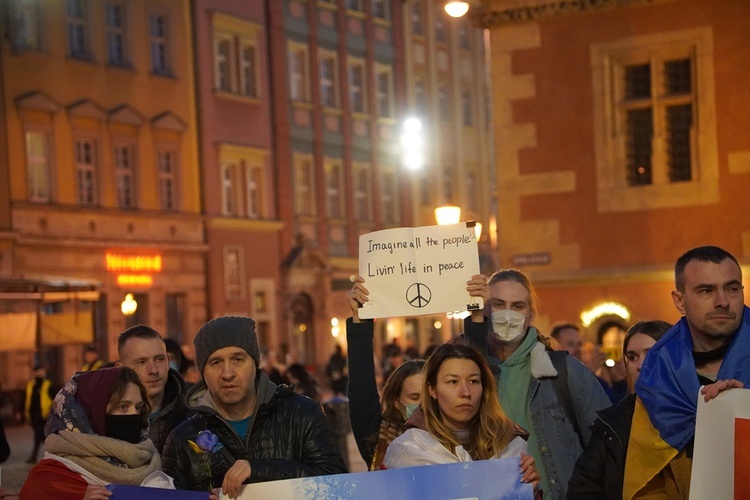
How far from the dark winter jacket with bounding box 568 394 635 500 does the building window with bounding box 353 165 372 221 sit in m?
45.9

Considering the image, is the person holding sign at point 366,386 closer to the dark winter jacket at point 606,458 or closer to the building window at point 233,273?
the dark winter jacket at point 606,458

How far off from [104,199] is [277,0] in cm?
1078

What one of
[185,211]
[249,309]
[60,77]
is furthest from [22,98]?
[249,309]

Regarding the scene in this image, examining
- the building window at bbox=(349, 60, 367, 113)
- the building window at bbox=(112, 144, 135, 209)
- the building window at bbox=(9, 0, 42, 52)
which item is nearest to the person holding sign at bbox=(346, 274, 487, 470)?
the building window at bbox=(9, 0, 42, 52)

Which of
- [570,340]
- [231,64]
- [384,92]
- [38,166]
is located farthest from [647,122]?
[384,92]

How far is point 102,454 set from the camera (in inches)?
218

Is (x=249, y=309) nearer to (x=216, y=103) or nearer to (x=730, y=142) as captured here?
(x=216, y=103)

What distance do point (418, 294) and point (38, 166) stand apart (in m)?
31.7

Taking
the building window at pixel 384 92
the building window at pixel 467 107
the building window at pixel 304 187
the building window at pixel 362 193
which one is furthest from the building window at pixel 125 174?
the building window at pixel 467 107

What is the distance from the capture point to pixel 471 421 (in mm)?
5230

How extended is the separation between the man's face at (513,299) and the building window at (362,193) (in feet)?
146

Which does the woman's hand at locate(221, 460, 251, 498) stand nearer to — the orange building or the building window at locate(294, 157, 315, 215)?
the orange building

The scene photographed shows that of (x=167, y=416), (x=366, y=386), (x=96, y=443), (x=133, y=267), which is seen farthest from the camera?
(x=133, y=267)

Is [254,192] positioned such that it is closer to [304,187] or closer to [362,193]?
[304,187]
